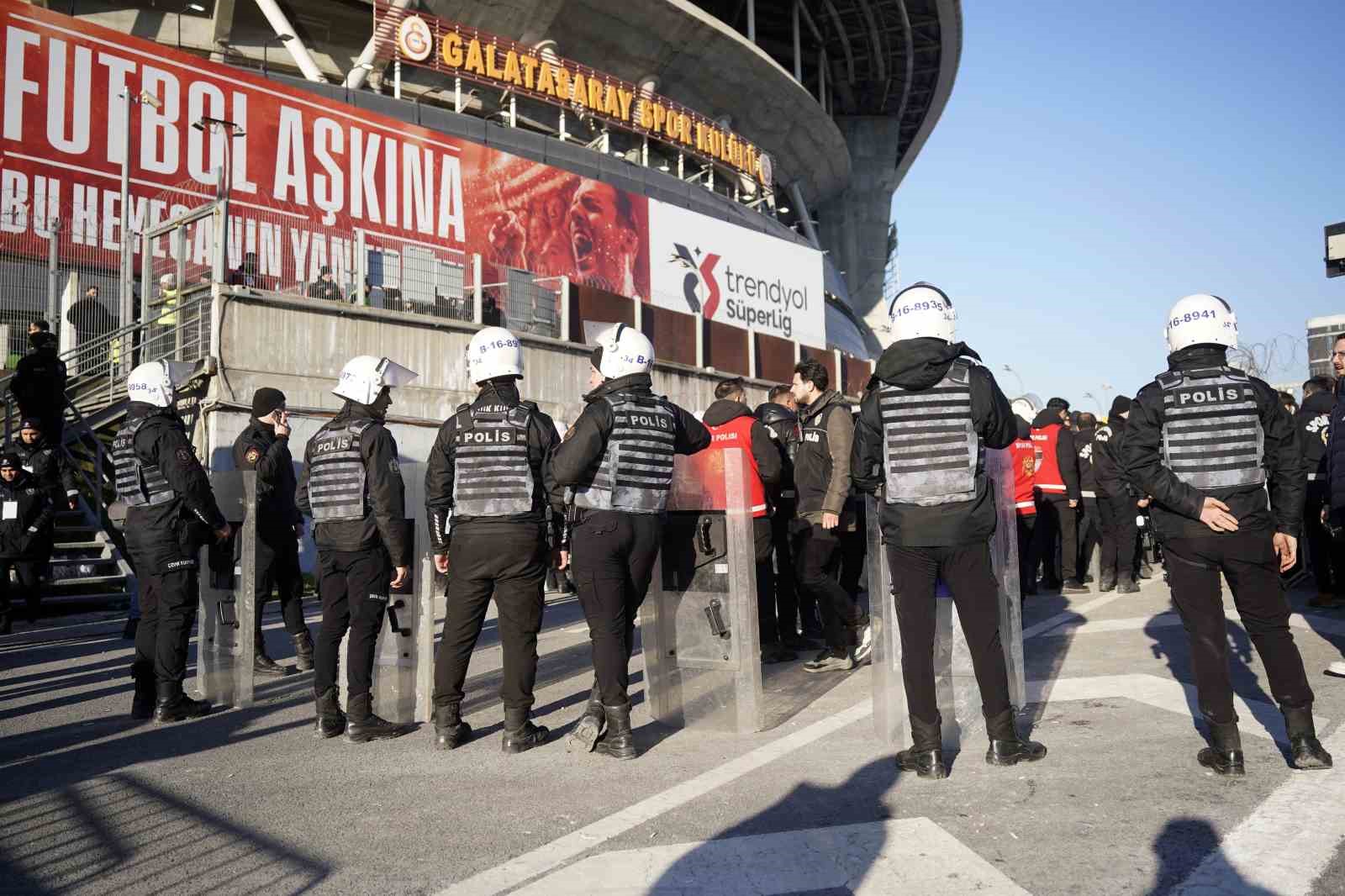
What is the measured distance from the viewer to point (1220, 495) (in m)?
4.80

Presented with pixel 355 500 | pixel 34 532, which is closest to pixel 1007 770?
pixel 355 500

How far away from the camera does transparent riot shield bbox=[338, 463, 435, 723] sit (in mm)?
6422

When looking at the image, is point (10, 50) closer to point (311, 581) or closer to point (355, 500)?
point (311, 581)

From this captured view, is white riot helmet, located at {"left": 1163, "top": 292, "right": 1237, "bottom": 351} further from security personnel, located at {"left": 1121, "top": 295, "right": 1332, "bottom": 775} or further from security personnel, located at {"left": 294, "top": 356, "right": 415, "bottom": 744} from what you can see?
security personnel, located at {"left": 294, "top": 356, "right": 415, "bottom": 744}

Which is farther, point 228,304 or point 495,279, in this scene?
point 495,279

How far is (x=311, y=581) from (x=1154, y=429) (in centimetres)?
1326

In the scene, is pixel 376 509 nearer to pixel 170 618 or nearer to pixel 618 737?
pixel 170 618

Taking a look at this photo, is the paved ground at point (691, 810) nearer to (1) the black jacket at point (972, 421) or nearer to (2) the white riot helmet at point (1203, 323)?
(1) the black jacket at point (972, 421)

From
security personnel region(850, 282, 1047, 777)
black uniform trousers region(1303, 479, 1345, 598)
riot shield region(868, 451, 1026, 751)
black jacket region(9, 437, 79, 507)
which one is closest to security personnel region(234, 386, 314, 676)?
black jacket region(9, 437, 79, 507)

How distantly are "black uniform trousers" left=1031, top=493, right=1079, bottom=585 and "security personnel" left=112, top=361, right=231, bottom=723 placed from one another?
871 cm

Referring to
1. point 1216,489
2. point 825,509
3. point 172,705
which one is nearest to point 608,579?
point 825,509

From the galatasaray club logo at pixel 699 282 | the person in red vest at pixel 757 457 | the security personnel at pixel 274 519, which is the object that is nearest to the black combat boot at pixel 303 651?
the security personnel at pixel 274 519

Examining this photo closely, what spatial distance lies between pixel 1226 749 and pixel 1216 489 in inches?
42.2

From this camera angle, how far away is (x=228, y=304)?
16.2 metres
